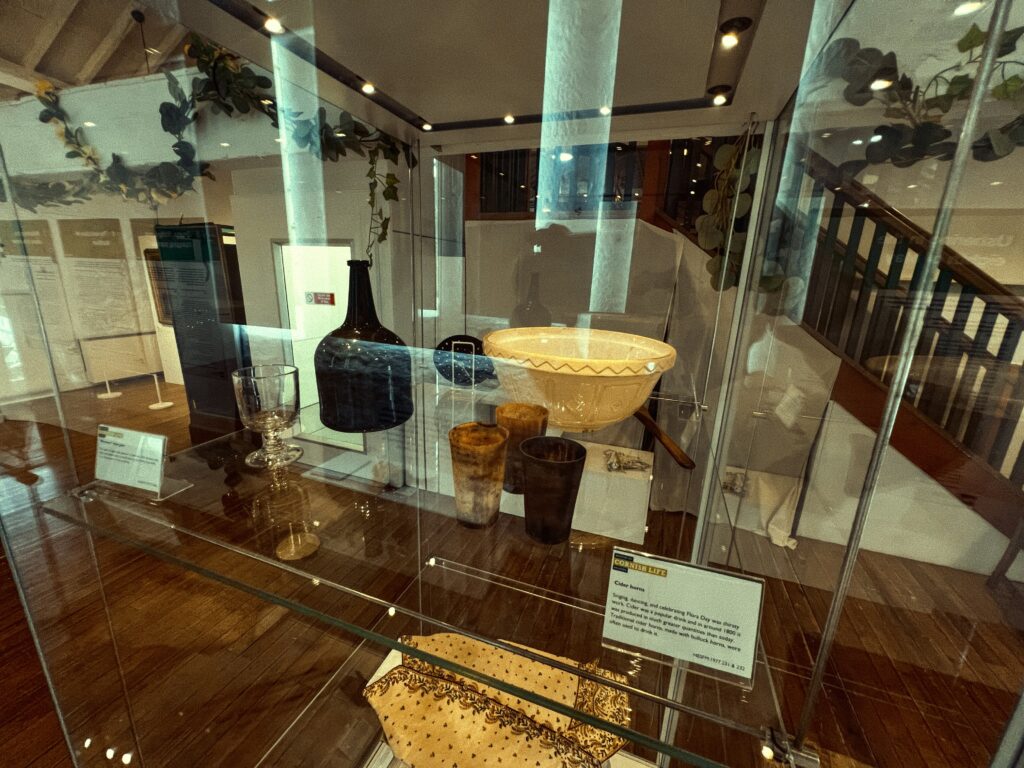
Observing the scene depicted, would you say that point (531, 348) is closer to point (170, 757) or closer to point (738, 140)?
point (738, 140)

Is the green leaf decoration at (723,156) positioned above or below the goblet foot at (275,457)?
above

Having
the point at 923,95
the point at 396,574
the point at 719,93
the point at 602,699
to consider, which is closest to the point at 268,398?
the point at 396,574

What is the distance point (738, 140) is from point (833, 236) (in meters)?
0.14

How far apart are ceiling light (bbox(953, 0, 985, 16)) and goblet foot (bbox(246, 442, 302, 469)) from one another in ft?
2.95

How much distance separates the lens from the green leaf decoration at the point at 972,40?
0.27m

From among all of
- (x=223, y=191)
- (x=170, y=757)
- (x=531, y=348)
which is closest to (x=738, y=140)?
(x=531, y=348)

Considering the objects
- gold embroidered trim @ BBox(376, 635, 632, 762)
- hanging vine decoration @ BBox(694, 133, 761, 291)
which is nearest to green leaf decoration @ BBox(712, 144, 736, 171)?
hanging vine decoration @ BBox(694, 133, 761, 291)

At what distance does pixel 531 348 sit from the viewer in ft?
1.59

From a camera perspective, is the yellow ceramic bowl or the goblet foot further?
the goblet foot

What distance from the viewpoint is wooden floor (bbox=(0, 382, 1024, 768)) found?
314 millimetres

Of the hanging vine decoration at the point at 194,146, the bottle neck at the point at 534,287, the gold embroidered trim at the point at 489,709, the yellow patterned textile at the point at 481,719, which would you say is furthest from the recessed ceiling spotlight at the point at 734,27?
the gold embroidered trim at the point at 489,709

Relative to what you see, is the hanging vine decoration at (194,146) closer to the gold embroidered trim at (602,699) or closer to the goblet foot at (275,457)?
the goblet foot at (275,457)

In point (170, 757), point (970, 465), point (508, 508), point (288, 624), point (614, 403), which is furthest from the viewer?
point (288, 624)

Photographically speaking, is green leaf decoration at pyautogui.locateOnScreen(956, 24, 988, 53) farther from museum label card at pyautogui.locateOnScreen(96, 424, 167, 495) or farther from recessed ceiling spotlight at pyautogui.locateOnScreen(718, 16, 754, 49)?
museum label card at pyautogui.locateOnScreen(96, 424, 167, 495)
